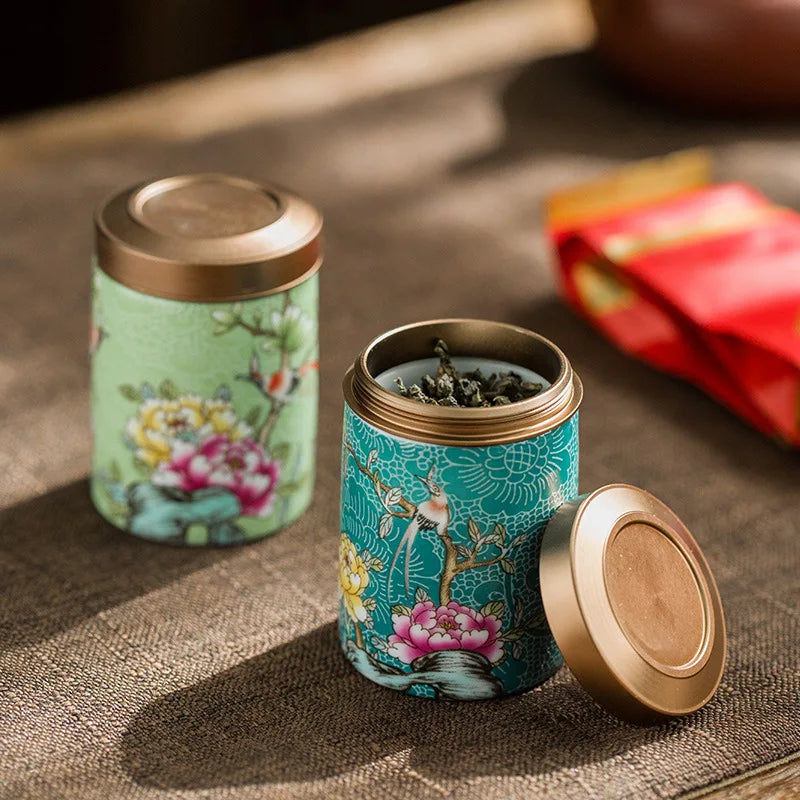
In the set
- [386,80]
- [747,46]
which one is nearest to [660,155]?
[747,46]

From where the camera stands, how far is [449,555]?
2.39ft

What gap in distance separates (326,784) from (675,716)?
20 centimetres

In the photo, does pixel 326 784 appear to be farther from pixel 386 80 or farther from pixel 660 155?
pixel 386 80

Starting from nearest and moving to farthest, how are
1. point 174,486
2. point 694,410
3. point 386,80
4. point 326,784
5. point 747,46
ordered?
1. point 326,784
2. point 174,486
3. point 694,410
4. point 747,46
5. point 386,80

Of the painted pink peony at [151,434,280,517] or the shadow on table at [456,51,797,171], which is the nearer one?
the painted pink peony at [151,434,280,517]

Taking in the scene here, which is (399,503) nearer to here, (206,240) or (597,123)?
(206,240)

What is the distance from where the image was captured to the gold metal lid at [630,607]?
703 millimetres

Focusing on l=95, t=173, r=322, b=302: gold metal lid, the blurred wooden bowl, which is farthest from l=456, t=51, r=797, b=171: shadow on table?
l=95, t=173, r=322, b=302: gold metal lid

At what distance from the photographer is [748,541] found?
94 cm

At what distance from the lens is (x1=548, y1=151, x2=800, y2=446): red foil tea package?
1.06 metres

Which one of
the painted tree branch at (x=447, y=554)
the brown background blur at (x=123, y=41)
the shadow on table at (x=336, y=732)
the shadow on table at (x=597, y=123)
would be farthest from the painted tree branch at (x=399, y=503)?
the brown background blur at (x=123, y=41)

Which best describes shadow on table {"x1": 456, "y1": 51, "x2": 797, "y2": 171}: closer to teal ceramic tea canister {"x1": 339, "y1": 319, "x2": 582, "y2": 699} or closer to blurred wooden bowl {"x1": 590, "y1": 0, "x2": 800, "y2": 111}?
blurred wooden bowl {"x1": 590, "y1": 0, "x2": 800, "y2": 111}

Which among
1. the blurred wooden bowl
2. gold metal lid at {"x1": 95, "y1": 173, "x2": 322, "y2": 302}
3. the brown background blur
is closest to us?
gold metal lid at {"x1": 95, "y1": 173, "x2": 322, "y2": 302}

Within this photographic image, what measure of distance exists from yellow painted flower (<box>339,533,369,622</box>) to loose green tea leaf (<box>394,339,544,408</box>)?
0.10m
